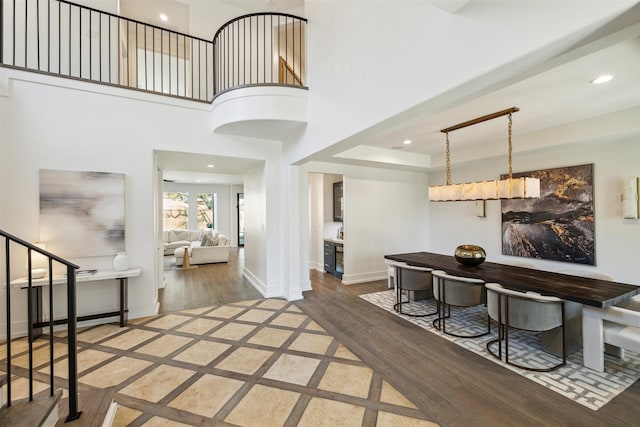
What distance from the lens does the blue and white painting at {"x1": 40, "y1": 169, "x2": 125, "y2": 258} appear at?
3363mm

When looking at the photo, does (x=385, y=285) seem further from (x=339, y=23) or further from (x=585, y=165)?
(x=339, y=23)

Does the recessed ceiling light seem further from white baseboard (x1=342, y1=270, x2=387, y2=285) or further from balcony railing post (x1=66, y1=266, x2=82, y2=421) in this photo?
balcony railing post (x1=66, y1=266, x2=82, y2=421)

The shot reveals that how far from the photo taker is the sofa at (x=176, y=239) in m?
9.16

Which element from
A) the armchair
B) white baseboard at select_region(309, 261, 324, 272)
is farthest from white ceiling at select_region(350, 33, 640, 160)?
white baseboard at select_region(309, 261, 324, 272)

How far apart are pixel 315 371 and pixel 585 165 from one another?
4738 millimetres

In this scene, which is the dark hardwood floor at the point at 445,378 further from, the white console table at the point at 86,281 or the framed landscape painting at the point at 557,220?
the framed landscape painting at the point at 557,220

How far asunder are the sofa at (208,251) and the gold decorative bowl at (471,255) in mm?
6399

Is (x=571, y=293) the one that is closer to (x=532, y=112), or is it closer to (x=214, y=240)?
(x=532, y=112)

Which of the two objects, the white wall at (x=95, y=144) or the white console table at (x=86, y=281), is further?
the white wall at (x=95, y=144)

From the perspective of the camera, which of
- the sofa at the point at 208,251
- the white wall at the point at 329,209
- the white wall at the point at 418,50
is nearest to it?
the white wall at the point at 418,50

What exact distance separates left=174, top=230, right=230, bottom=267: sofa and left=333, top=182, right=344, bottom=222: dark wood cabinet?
3.57 meters

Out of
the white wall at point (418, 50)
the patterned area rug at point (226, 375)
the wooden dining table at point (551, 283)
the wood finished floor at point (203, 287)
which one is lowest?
the patterned area rug at point (226, 375)

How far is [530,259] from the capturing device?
461 cm


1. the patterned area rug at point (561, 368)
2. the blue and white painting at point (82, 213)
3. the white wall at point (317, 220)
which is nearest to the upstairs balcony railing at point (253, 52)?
the white wall at point (317, 220)
